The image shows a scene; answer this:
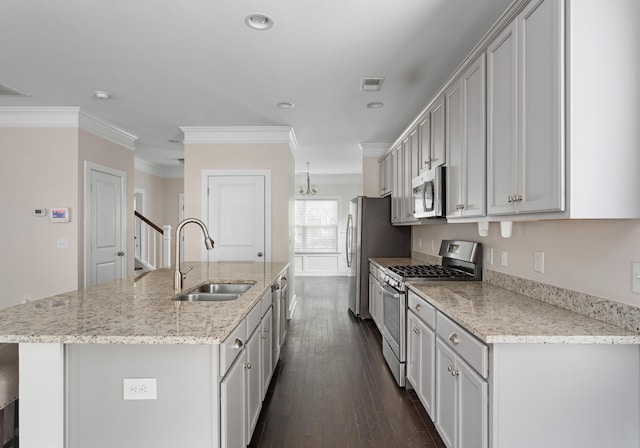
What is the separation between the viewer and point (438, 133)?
2910 millimetres

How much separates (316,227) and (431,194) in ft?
22.0

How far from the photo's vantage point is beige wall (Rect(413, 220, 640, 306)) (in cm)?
153

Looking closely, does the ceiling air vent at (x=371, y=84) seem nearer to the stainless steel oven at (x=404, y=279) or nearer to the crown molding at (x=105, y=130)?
the stainless steel oven at (x=404, y=279)

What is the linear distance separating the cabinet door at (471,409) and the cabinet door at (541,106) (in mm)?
797

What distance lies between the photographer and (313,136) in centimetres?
518

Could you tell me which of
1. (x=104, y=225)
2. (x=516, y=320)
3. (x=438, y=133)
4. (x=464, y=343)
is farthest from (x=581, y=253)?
(x=104, y=225)

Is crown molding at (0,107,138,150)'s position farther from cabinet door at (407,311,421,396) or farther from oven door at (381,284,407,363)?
cabinet door at (407,311,421,396)

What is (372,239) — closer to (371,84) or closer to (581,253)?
(371,84)

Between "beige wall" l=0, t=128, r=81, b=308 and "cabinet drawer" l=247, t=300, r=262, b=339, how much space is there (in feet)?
9.89

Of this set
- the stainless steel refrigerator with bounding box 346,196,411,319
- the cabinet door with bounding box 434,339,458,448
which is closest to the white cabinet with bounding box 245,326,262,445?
the cabinet door with bounding box 434,339,458,448

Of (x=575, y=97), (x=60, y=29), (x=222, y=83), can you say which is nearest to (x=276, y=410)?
(x=575, y=97)

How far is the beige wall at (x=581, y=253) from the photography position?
1.53m

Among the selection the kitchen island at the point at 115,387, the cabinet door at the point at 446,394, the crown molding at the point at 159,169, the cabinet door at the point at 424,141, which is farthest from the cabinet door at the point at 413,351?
the crown molding at the point at 159,169

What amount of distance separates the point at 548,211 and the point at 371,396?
1.97 m
